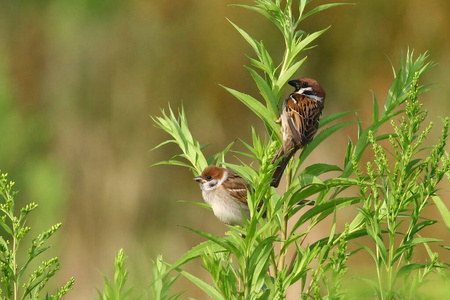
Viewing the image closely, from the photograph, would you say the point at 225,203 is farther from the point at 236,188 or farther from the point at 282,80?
the point at 282,80

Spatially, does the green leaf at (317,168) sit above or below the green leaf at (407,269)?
above

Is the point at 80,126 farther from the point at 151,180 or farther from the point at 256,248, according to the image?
the point at 256,248

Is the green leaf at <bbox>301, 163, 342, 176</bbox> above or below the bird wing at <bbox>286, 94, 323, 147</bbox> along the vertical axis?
below

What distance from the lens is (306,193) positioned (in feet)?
3.34

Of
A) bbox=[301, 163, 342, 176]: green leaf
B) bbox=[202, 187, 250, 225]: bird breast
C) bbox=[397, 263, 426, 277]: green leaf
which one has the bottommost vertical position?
bbox=[397, 263, 426, 277]: green leaf

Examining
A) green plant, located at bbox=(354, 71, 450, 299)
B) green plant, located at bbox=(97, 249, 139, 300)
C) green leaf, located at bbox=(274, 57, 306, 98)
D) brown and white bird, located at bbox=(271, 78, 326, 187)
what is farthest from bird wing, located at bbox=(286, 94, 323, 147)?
green plant, located at bbox=(97, 249, 139, 300)

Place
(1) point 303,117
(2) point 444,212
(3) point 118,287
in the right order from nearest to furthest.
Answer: (3) point 118,287 → (2) point 444,212 → (1) point 303,117

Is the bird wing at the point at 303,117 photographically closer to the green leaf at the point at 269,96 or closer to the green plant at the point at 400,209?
the green leaf at the point at 269,96

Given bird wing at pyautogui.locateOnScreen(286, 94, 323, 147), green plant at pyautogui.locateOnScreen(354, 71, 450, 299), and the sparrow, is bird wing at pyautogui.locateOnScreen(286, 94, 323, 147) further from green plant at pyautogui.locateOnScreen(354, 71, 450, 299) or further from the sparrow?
green plant at pyautogui.locateOnScreen(354, 71, 450, 299)

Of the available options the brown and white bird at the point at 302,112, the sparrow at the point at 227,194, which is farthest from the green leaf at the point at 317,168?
the sparrow at the point at 227,194

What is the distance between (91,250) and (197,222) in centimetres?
69

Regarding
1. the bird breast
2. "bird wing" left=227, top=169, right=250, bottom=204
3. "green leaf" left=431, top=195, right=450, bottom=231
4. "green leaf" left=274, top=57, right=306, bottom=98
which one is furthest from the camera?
"bird wing" left=227, top=169, right=250, bottom=204

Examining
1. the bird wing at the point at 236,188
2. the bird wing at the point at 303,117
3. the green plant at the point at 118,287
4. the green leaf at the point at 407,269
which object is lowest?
the green plant at the point at 118,287

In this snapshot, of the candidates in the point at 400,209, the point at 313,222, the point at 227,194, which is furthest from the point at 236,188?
the point at 400,209
